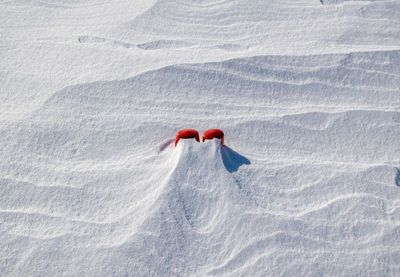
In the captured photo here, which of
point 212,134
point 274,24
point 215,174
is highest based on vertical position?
point 274,24

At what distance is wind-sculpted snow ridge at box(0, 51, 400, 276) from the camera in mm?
1724

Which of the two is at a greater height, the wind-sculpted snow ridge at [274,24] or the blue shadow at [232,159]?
the wind-sculpted snow ridge at [274,24]

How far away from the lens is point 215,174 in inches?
75.5

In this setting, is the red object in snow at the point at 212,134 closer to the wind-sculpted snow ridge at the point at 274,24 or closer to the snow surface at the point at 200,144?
the snow surface at the point at 200,144

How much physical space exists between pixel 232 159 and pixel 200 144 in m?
0.17

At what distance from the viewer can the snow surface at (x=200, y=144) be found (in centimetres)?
174

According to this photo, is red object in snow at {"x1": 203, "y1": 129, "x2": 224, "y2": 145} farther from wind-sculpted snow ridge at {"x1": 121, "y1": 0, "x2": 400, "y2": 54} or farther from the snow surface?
wind-sculpted snow ridge at {"x1": 121, "y1": 0, "x2": 400, "y2": 54}

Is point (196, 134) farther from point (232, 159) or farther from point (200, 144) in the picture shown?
point (232, 159)

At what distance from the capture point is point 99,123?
2.16 metres

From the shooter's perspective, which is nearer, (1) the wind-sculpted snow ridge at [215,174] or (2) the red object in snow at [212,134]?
(1) the wind-sculpted snow ridge at [215,174]

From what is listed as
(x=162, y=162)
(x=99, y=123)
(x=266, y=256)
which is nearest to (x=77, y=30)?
(x=99, y=123)

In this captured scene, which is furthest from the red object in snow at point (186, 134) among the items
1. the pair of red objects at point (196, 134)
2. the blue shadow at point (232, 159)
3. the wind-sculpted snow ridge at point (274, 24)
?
the wind-sculpted snow ridge at point (274, 24)

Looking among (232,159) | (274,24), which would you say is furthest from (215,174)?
(274,24)

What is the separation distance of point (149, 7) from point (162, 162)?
48.8 inches
